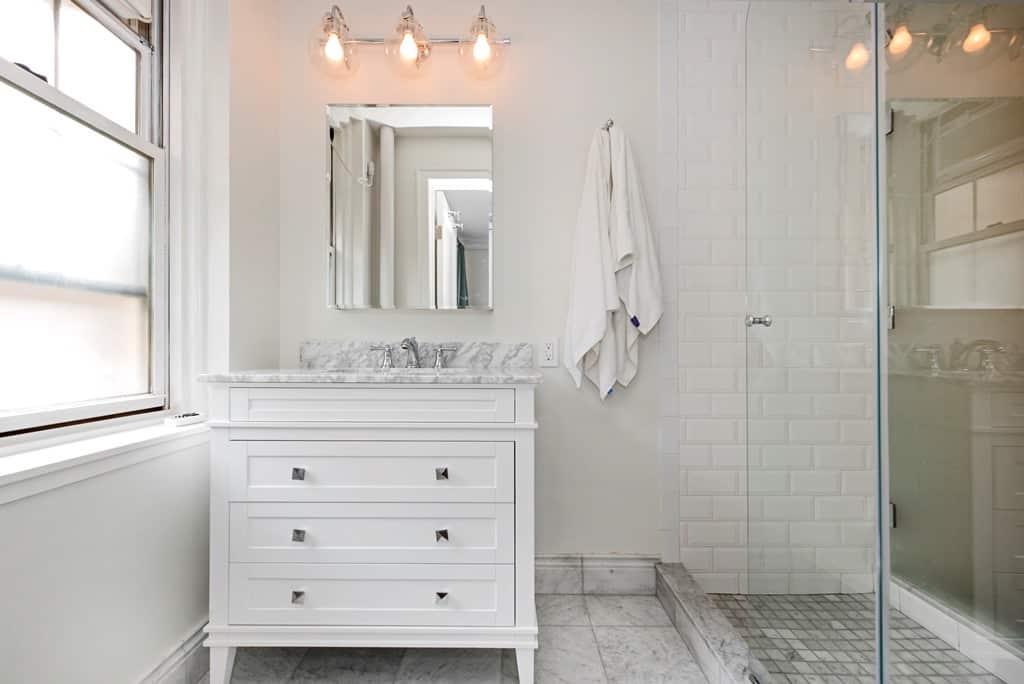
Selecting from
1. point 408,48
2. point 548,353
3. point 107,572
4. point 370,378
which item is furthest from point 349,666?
point 408,48

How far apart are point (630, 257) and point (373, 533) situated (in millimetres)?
1295

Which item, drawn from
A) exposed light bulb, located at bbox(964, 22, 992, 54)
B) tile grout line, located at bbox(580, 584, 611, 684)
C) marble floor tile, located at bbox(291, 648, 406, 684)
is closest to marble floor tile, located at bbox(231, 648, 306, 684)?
marble floor tile, located at bbox(291, 648, 406, 684)

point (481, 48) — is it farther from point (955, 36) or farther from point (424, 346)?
point (955, 36)

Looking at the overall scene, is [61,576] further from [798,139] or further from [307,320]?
[798,139]

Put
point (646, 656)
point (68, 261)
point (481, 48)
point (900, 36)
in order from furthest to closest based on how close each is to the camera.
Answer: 1. point (481, 48)
2. point (646, 656)
3. point (68, 261)
4. point (900, 36)

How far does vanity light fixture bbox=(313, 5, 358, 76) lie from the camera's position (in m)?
2.10

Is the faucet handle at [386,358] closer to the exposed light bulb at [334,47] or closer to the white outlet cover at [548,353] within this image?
the white outlet cover at [548,353]

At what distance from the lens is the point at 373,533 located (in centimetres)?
157

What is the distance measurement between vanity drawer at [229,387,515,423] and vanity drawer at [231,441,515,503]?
0.07 meters

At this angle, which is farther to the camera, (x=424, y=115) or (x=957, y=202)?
(x=424, y=115)

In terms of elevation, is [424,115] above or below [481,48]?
below

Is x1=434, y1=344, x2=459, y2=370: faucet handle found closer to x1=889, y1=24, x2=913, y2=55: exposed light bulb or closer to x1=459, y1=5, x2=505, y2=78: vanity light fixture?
x1=459, y1=5, x2=505, y2=78: vanity light fixture

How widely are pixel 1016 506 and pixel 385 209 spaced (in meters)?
2.07

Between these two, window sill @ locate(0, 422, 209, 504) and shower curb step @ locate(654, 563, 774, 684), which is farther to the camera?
shower curb step @ locate(654, 563, 774, 684)
